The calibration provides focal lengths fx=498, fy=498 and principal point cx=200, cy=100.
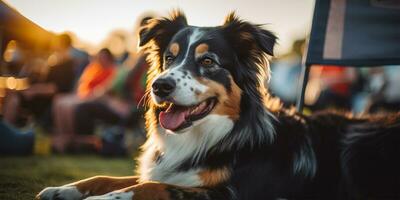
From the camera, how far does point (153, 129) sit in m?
4.28

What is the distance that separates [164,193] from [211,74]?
1148 mm

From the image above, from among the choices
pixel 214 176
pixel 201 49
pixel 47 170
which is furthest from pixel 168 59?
pixel 47 170

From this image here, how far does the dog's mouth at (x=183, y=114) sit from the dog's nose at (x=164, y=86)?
239 millimetres

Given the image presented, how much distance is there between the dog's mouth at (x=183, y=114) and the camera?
388 centimetres

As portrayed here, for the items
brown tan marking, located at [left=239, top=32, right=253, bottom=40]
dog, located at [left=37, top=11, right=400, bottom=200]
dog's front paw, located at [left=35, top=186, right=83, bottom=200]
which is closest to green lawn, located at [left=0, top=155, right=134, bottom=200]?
dog's front paw, located at [left=35, top=186, right=83, bottom=200]

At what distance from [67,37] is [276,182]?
7.29m

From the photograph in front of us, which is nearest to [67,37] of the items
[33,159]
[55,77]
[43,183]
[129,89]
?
[55,77]

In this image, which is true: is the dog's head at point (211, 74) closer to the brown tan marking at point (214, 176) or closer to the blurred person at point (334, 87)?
the brown tan marking at point (214, 176)

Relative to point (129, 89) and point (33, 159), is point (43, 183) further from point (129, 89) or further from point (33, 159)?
point (129, 89)

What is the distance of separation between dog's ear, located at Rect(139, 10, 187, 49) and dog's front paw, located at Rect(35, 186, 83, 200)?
149 centimetres

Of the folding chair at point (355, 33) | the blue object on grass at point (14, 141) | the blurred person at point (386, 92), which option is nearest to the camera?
the folding chair at point (355, 33)

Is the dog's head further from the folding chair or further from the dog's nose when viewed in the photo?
the folding chair

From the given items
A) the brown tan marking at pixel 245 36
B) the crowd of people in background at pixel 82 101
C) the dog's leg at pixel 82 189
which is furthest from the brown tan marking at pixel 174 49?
the crowd of people in background at pixel 82 101

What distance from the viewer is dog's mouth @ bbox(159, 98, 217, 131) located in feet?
12.7
